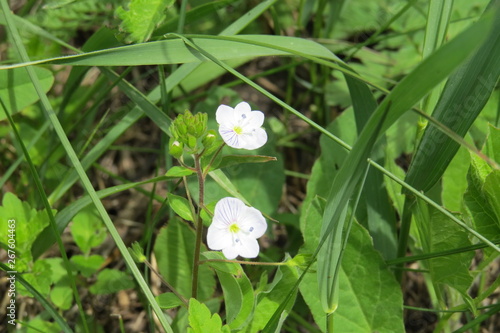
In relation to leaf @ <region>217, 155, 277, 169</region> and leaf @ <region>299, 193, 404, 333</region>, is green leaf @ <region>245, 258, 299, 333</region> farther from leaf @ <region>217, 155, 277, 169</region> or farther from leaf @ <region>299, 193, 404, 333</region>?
leaf @ <region>217, 155, 277, 169</region>

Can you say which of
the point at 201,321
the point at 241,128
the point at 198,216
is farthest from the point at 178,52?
the point at 201,321

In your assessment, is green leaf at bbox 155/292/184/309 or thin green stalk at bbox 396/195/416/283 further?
thin green stalk at bbox 396/195/416/283

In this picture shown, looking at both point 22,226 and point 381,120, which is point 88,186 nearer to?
point 22,226

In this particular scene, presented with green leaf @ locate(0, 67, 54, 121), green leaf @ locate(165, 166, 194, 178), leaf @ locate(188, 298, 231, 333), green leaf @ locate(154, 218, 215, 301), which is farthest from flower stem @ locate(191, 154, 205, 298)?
green leaf @ locate(0, 67, 54, 121)

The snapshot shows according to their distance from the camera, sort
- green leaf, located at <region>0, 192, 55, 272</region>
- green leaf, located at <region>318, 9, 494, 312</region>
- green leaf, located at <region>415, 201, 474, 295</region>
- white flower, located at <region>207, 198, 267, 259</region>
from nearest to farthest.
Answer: green leaf, located at <region>318, 9, 494, 312</region> → white flower, located at <region>207, 198, 267, 259</region> → green leaf, located at <region>415, 201, 474, 295</region> → green leaf, located at <region>0, 192, 55, 272</region>

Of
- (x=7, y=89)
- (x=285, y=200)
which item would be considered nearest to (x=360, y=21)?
(x=285, y=200)

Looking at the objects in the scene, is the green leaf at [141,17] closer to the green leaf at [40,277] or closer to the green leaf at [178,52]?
the green leaf at [178,52]

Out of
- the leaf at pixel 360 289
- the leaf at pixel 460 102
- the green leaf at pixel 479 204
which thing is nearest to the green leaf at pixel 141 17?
the leaf at pixel 360 289
